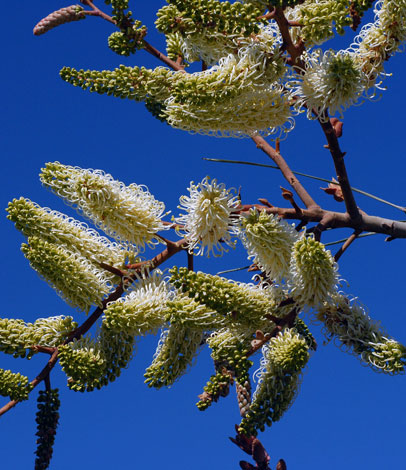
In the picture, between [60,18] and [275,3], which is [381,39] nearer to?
[275,3]

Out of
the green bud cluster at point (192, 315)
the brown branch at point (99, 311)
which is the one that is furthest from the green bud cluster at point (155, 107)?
the green bud cluster at point (192, 315)

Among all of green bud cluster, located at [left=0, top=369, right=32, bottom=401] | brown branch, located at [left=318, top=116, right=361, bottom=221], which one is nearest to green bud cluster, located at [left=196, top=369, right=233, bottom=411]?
green bud cluster, located at [left=0, top=369, right=32, bottom=401]

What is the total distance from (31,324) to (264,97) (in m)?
1.17

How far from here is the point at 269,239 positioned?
2641 millimetres

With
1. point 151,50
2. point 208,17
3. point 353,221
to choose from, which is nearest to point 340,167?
point 353,221

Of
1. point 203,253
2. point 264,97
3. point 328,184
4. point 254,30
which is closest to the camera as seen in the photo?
point 254,30

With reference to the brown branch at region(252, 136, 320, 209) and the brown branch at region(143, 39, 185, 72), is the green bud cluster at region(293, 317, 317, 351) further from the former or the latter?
the brown branch at region(143, 39, 185, 72)

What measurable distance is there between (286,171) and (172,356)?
A: 91cm

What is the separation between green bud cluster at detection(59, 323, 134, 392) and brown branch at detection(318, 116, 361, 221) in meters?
0.94

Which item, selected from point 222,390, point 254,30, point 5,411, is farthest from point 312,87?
point 5,411

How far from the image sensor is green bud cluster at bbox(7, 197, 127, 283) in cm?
282

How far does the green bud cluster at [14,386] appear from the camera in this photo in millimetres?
2805

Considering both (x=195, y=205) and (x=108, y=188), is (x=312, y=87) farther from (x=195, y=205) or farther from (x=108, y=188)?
(x=108, y=188)

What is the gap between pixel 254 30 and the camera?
8.04 feet
